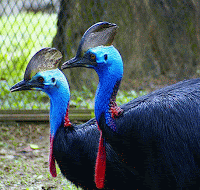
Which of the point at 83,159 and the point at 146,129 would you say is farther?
the point at 83,159

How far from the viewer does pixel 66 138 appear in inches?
117

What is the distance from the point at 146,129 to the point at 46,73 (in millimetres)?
848

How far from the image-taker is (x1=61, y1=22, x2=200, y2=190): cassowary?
106 inches

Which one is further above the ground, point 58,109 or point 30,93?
point 58,109

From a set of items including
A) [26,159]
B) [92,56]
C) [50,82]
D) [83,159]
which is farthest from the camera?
[26,159]

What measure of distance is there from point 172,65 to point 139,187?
12.0ft

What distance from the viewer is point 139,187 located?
2.86m

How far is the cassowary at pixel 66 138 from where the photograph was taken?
294 centimetres

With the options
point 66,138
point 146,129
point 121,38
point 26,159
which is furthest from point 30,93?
point 146,129

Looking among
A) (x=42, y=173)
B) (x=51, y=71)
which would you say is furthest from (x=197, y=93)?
(x=42, y=173)

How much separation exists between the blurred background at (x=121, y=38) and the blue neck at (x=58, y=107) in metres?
2.07

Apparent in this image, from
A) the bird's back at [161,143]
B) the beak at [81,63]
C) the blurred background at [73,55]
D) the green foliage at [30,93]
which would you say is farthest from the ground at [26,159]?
the beak at [81,63]

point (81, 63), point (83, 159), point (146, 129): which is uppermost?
point (81, 63)

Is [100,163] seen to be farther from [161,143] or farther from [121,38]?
[121,38]
